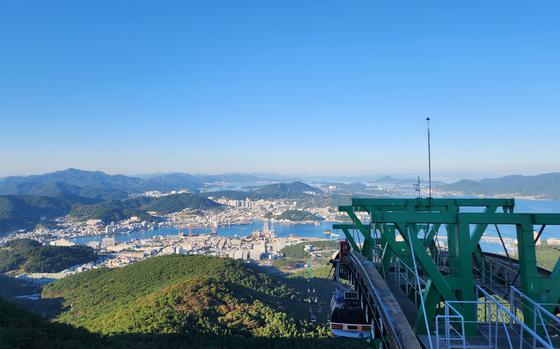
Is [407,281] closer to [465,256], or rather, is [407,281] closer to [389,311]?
[389,311]

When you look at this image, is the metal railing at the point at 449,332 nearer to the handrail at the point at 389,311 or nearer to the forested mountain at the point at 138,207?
the handrail at the point at 389,311

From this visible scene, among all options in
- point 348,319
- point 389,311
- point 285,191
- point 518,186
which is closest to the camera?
point 389,311

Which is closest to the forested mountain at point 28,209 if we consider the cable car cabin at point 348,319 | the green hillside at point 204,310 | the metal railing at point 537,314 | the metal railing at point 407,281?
the green hillside at point 204,310

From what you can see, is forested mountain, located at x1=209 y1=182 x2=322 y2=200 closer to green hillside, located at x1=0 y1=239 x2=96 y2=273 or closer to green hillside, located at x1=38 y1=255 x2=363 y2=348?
green hillside, located at x1=0 y1=239 x2=96 y2=273

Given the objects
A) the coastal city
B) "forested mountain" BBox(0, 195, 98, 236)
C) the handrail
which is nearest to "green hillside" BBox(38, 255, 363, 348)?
the handrail

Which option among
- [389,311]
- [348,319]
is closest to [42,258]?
[348,319]
